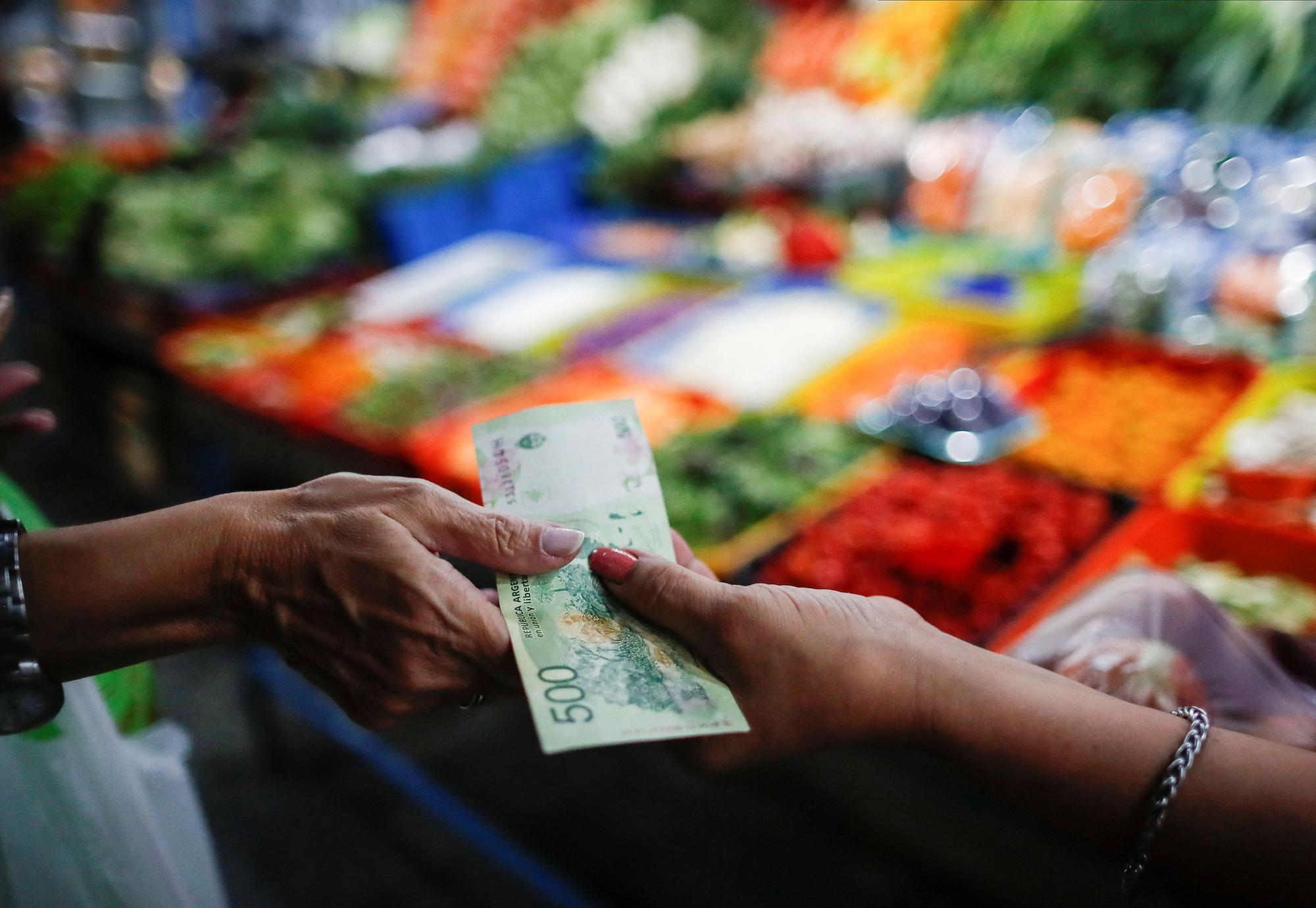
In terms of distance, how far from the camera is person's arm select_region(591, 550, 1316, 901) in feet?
2.83

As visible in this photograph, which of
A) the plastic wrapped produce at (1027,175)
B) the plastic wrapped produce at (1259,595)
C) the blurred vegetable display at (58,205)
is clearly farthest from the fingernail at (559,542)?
the blurred vegetable display at (58,205)

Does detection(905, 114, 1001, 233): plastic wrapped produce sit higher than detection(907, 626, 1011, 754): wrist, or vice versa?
detection(905, 114, 1001, 233): plastic wrapped produce

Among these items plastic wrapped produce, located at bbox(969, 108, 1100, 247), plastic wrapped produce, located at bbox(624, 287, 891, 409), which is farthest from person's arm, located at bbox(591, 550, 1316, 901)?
plastic wrapped produce, located at bbox(969, 108, 1100, 247)

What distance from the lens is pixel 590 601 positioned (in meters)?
0.97

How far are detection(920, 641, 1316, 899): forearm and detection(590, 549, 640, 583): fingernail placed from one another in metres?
0.34

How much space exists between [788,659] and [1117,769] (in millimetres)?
341

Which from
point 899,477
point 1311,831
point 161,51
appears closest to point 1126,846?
point 1311,831

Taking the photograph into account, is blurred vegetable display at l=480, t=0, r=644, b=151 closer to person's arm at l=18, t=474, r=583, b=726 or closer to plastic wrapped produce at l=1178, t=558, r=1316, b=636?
plastic wrapped produce at l=1178, t=558, r=1316, b=636

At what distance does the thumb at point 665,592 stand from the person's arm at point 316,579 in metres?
0.05

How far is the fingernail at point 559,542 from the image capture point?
0.96m

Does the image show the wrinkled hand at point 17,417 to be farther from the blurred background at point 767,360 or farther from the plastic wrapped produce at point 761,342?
the plastic wrapped produce at point 761,342

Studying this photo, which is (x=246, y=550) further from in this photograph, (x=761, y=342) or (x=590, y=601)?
(x=761, y=342)

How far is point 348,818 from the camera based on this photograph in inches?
109

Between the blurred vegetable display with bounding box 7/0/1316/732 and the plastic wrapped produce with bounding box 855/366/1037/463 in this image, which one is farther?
the plastic wrapped produce with bounding box 855/366/1037/463
